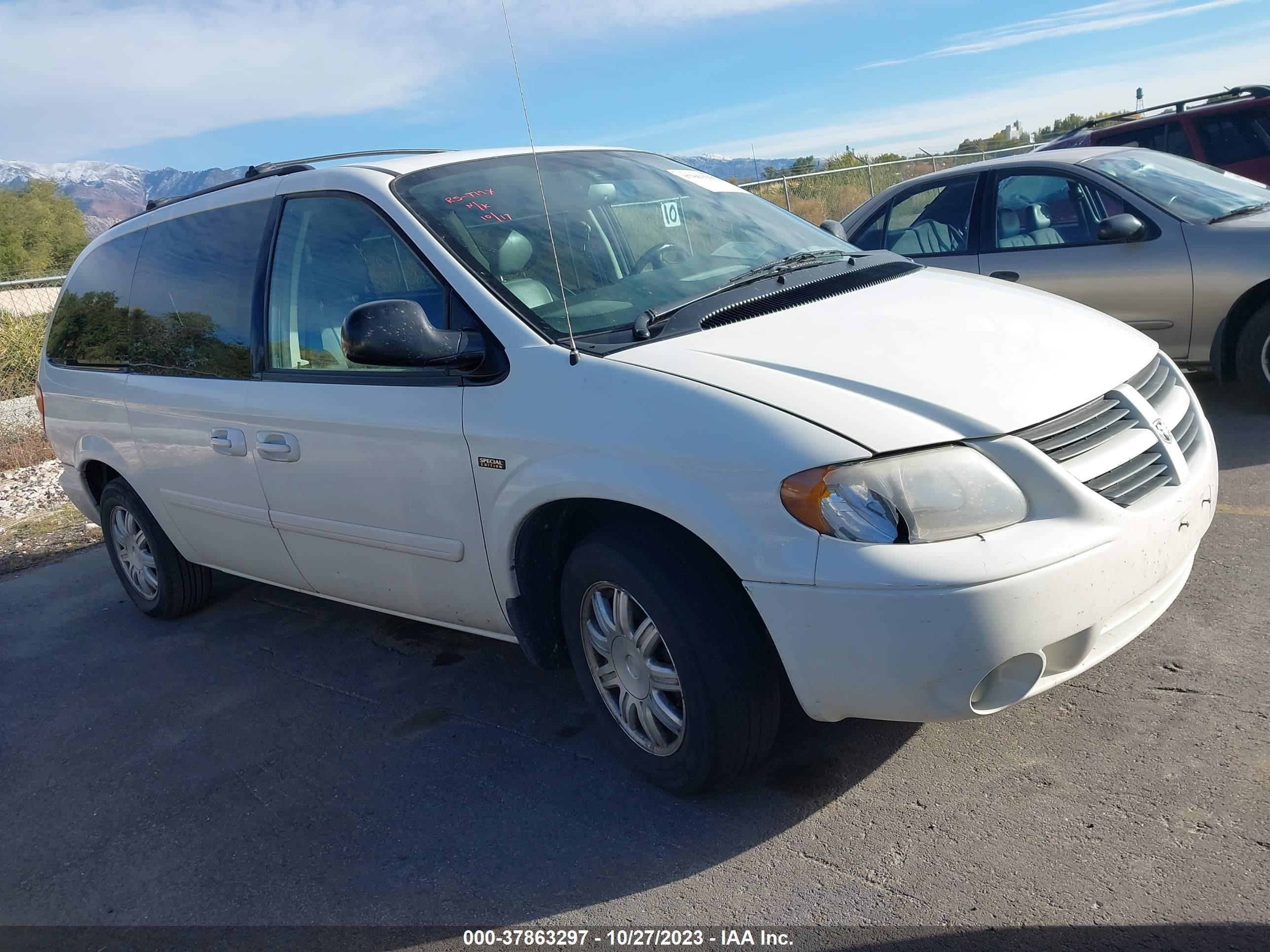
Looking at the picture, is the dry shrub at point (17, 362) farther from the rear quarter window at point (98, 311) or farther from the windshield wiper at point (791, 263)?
the windshield wiper at point (791, 263)

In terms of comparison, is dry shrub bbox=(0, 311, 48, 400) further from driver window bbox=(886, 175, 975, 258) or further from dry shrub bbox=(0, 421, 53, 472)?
driver window bbox=(886, 175, 975, 258)

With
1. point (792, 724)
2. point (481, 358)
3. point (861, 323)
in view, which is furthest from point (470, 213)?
point (792, 724)

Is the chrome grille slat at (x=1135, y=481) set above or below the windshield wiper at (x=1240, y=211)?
below

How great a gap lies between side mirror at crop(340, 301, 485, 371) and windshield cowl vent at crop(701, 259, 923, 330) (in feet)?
2.57

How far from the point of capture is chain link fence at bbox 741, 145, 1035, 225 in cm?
1984

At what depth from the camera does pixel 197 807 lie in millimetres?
3539

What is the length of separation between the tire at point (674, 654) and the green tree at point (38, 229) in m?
47.1

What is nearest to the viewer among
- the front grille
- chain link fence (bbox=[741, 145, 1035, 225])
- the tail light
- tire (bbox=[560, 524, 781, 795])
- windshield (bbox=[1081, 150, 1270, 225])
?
the front grille

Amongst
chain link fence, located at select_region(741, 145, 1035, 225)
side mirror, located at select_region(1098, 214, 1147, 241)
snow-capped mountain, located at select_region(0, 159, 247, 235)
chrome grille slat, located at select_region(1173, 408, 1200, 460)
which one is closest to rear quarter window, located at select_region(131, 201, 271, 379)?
chrome grille slat, located at select_region(1173, 408, 1200, 460)

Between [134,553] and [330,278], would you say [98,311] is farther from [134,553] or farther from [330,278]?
[330,278]

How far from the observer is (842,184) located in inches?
827

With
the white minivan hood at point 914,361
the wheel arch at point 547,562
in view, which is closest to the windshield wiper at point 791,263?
the white minivan hood at point 914,361

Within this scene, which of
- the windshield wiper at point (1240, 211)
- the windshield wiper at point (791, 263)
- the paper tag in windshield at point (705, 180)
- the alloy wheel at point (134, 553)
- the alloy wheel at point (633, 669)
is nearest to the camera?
the alloy wheel at point (633, 669)

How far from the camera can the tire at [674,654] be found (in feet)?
9.14
